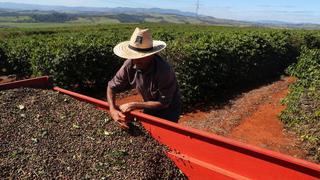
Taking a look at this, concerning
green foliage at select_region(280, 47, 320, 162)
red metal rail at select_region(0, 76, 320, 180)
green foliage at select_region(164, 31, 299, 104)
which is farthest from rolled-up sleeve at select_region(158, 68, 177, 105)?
green foliage at select_region(164, 31, 299, 104)

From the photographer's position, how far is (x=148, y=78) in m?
4.45

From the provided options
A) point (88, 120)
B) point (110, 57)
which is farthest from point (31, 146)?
point (110, 57)

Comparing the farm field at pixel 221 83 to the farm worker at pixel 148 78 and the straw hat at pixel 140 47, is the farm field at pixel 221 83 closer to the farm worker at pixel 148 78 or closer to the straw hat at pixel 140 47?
the farm worker at pixel 148 78

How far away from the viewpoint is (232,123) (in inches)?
408

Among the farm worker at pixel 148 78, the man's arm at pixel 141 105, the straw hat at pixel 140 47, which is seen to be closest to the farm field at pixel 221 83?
the farm worker at pixel 148 78

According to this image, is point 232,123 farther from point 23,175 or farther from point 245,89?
point 23,175

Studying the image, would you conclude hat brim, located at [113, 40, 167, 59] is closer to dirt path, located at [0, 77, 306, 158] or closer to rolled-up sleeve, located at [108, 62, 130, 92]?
rolled-up sleeve, located at [108, 62, 130, 92]

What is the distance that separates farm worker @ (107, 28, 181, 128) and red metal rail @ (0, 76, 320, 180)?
0.99 feet

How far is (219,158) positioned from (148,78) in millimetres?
1453

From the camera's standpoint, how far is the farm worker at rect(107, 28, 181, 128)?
4.23 meters

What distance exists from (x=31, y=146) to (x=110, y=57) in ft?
31.9

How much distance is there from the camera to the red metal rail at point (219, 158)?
2.84m

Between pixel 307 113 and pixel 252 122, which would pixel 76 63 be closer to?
pixel 252 122

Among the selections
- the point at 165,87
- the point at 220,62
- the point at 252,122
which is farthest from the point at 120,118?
the point at 220,62
